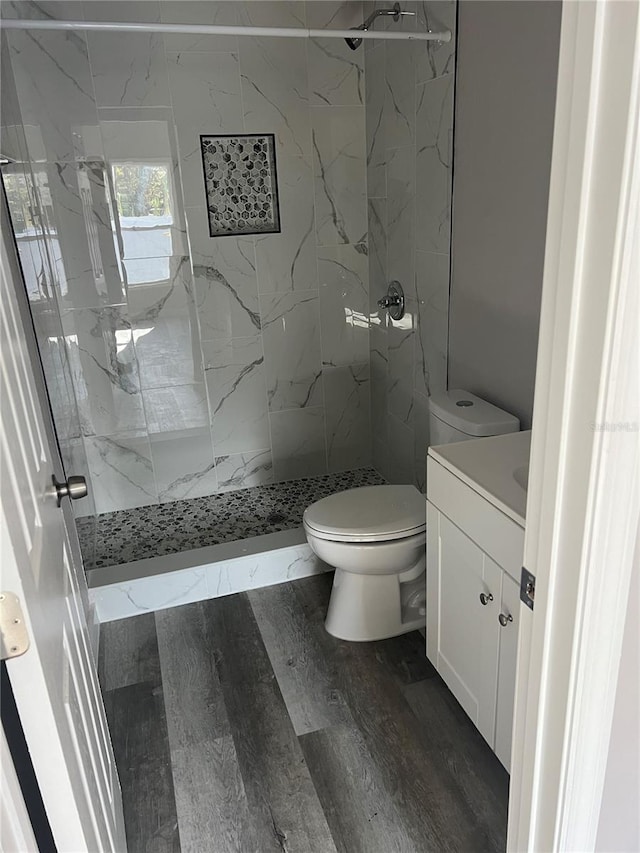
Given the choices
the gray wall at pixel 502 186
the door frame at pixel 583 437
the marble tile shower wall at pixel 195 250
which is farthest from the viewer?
the marble tile shower wall at pixel 195 250

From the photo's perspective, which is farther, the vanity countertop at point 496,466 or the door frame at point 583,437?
the vanity countertop at point 496,466

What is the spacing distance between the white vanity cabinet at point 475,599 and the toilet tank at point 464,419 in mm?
319

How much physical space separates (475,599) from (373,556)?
0.51 metres

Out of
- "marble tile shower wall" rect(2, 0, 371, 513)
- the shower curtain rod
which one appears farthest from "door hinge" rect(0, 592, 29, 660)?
"marble tile shower wall" rect(2, 0, 371, 513)

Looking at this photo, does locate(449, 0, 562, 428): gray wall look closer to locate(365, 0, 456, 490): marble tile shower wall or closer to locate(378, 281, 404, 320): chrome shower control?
locate(365, 0, 456, 490): marble tile shower wall

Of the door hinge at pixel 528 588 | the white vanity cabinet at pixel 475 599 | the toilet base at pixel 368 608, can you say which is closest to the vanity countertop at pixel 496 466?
the white vanity cabinet at pixel 475 599

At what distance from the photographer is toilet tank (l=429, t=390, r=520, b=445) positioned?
2.04 m

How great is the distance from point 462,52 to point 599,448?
1853 mm

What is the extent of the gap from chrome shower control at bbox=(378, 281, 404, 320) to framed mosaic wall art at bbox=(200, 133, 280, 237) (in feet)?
2.01

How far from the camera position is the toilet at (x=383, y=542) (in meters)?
2.14

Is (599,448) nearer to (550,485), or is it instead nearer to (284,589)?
(550,485)

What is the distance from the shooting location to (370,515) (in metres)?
2.24

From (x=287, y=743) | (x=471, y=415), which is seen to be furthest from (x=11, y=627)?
(x=471, y=415)

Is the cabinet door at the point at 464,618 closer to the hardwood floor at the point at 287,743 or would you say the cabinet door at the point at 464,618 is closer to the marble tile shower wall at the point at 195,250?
the hardwood floor at the point at 287,743
